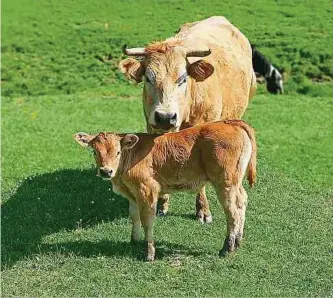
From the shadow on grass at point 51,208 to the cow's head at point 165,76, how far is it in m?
1.64

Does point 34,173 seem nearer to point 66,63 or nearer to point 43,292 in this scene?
point 43,292

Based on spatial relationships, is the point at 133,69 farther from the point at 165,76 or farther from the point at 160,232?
the point at 160,232

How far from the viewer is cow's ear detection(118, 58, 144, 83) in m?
8.87

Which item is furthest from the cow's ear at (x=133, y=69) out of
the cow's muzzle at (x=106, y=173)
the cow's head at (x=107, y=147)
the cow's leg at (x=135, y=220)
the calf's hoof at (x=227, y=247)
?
the calf's hoof at (x=227, y=247)

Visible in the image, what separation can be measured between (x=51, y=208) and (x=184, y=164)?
294cm

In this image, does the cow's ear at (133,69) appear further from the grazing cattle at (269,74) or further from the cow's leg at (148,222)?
the grazing cattle at (269,74)

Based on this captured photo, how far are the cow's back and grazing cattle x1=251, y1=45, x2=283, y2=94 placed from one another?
23.2 feet

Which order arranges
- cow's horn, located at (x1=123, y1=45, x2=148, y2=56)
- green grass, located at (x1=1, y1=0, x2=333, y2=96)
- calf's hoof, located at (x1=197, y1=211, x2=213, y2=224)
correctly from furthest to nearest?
green grass, located at (x1=1, y1=0, x2=333, y2=96) → calf's hoof, located at (x1=197, y1=211, x2=213, y2=224) → cow's horn, located at (x1=123, y1=45, x2=148, y2=56)

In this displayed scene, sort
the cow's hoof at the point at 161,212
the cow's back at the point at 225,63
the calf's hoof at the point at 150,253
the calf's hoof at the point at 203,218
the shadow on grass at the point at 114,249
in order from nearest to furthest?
1. the calf's hoof at the point at 150,253
2. the shadow on grass at the point at 114,249
3. the calf's hoof at the point at 203,218
4. the cow's hoof at the point at 161,212
5. the cow's back at the point at 225,63

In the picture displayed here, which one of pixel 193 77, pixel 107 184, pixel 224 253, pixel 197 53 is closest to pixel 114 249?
pixel 224 253

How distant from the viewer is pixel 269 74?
19016 millimetres

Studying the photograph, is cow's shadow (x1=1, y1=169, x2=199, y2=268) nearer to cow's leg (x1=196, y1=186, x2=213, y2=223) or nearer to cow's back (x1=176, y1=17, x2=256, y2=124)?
cow's leg (x1=196, y1=186, x2=213, y2=223)

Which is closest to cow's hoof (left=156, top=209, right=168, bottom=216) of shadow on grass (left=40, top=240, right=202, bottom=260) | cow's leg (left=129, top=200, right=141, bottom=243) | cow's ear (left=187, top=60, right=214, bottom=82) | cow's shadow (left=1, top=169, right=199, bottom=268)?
cow's shadow (left=1, top=169, right=199, bottom=268)

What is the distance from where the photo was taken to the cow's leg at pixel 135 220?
27.4ft
